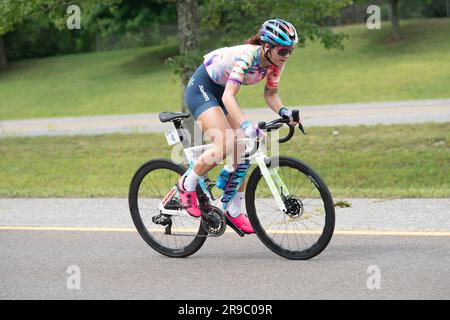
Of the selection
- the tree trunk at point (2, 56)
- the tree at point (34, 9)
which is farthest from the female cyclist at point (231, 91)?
the tree trunk at point (2, 56)

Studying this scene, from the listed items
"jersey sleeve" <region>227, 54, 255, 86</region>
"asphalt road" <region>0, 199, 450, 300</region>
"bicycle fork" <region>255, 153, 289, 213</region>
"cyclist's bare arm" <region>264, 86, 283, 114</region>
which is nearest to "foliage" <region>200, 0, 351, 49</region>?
"asphalt road" <region>0, 199, 450, 300</region>

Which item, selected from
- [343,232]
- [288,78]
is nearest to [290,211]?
[343,232]

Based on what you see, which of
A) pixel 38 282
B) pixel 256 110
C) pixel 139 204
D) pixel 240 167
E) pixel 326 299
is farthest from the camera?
pixel 256 110

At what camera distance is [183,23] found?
44.1 ft

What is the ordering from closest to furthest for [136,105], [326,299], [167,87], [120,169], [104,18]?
[326,299], [120,169], [136,105], [167,87], [104,18]

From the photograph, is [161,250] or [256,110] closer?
[161,250]

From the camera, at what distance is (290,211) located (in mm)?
6270

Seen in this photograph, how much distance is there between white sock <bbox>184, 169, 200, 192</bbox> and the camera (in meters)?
6.54

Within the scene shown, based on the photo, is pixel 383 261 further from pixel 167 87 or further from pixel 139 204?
pixel 167 87

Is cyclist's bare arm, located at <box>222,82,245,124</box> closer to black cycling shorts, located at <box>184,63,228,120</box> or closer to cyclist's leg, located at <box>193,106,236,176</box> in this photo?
cyclist's leg, located at <box>193,106,236,176</box>

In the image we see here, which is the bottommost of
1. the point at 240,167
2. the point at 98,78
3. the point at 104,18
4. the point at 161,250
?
the point at 98,78
